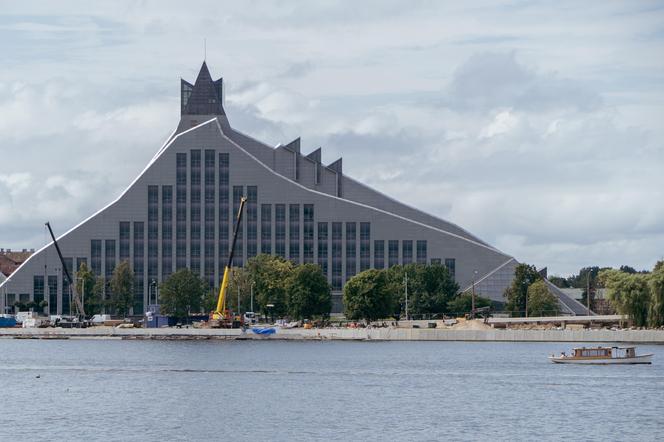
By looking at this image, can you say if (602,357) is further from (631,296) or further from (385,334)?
(385,334)

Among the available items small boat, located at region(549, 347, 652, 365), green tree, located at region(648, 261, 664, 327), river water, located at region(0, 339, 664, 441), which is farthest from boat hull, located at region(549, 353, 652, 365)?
green tree, located at region(648, 261, 664, 327)

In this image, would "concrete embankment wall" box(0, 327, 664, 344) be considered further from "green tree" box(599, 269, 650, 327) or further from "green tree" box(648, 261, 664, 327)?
"green tree" box(648, 261, 664, 327)

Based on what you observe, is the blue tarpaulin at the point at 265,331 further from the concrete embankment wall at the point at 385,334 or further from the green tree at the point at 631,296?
the green tree at the point at 631,296

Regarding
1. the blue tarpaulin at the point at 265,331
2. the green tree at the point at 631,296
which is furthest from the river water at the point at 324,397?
the blue tarpaulin at the point at 265,331

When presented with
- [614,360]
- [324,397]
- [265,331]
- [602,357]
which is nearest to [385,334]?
[265,331]

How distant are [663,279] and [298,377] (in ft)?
202

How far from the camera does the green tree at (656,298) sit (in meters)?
164

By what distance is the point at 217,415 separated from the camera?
294 feet

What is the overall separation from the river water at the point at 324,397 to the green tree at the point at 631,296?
14.7 metres

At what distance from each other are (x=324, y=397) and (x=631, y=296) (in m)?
77.2

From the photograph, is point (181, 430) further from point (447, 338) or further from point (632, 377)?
point (447, 338)

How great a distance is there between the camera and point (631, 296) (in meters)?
169

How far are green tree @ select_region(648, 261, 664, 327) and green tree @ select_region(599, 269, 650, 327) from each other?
63.4 inches

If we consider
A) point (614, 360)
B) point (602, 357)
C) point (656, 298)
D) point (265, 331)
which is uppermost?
point (656, 298)
